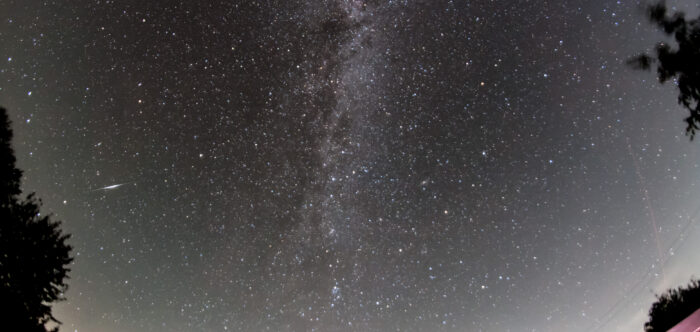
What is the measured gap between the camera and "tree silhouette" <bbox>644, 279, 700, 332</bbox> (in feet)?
50.2

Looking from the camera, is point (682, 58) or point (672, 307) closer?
point (682, 58)

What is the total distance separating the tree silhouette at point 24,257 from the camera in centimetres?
670

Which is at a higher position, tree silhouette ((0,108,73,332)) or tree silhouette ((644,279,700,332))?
tree silhouette ((0,108,73,332))

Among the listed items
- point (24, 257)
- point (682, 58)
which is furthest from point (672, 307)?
point (24, 257)

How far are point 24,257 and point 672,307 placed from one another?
24.9 metres

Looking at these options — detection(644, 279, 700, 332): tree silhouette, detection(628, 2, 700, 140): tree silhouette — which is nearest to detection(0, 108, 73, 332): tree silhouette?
detection(628, 2, 700, 140): tree silhouette

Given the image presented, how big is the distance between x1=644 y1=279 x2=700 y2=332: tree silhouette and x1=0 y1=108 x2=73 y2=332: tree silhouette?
22.2m

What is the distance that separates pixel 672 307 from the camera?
16.3m

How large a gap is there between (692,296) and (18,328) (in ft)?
79.6

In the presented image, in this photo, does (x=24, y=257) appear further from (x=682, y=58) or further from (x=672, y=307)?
(x=672, y=307)

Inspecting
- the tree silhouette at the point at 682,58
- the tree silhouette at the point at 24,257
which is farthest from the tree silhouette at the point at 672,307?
the tree silhouette at the point at 24,257

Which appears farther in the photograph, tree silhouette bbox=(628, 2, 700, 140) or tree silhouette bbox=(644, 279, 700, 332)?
tree silhouette bbox=(644, 279, 700, 332)

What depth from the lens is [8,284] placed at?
22.4 feet

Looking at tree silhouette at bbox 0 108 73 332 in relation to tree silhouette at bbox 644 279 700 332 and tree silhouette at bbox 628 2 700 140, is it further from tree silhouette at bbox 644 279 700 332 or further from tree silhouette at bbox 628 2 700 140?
tree silhouette at bbox 644 279 700 332
